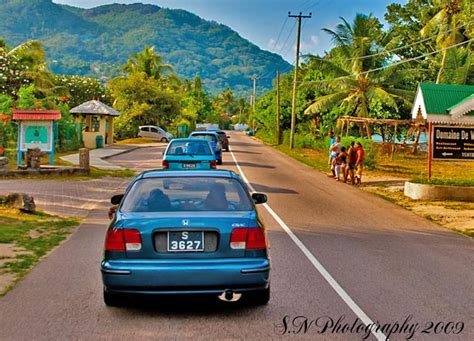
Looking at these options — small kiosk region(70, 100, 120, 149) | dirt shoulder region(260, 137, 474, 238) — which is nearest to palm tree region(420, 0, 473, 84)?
dirt shoulder region(260, 137, 474, 238)

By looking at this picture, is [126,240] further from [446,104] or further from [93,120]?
[93,120]

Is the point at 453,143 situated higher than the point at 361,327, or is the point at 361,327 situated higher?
the point at 453,143

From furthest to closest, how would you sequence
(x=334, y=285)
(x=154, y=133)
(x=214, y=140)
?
1. (x=154, y=133)
2. (x=214, y=140)
3. (x=334, y=285)

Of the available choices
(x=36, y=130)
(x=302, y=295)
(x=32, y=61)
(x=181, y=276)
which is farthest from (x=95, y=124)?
(x=181, y=276)

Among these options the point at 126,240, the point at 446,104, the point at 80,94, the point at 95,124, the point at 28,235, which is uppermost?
the point at 80,94

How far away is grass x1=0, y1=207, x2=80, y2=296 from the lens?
9.02 metres

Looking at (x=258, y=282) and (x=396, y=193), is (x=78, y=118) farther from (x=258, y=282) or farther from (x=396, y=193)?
(x=258, y=282)

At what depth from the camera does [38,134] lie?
80.9 ft

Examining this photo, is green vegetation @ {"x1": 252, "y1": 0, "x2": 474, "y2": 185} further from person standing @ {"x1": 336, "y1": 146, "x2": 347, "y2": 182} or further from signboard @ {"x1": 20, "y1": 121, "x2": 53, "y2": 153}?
signboard @ {"x1": 20, "y1": 121, "x2": 53, "y2": 153}

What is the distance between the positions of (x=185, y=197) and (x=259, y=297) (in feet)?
5.38

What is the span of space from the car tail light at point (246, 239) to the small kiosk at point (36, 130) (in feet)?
62.9

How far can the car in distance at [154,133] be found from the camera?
62625 millimetres

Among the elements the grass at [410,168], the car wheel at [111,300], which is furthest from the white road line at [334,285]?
the grass at [410,168]

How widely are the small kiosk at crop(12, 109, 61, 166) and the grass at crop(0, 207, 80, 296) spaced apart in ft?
34.1
